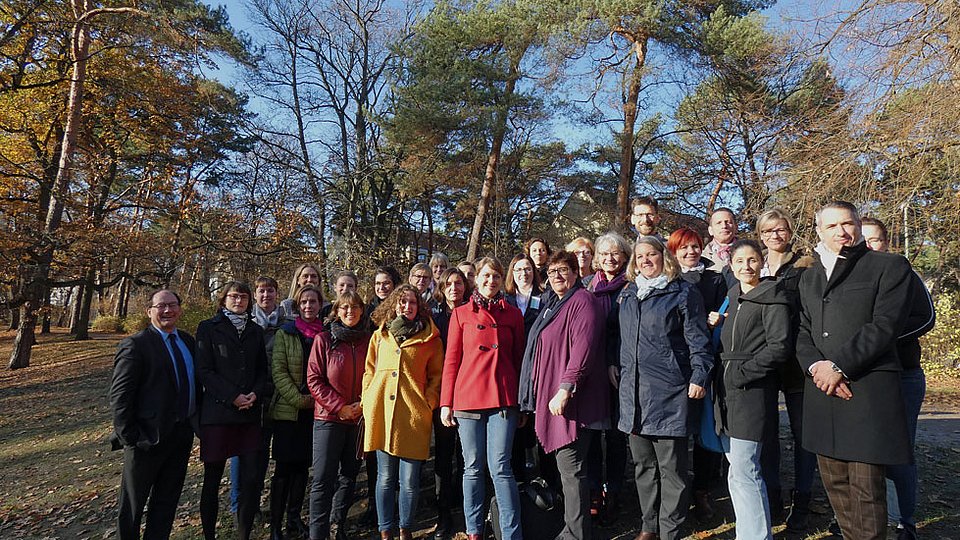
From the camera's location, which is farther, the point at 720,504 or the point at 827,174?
the point at 827,174

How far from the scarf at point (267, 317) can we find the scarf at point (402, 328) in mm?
1182

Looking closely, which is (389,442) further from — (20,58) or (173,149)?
(173,149)

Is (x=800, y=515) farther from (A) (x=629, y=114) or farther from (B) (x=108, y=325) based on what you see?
(B) (x=108, y=325)

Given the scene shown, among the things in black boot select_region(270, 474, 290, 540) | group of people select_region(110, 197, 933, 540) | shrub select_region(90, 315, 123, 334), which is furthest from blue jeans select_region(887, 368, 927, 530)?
shrub select_region(90, 315, 123, 334)

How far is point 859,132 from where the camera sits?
21.8ft

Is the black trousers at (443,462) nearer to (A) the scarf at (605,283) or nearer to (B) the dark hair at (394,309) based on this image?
(B) the dark hair at (394,309)

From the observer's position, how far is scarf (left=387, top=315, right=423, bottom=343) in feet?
12.0

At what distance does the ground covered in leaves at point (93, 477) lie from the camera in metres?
3.82

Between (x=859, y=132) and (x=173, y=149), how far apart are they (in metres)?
21.2

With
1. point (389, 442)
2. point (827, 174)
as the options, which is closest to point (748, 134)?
point (827, 174)

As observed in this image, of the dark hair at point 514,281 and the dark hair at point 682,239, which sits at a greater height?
the dark hair at point 682,239

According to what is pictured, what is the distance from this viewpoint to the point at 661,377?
10.2ft

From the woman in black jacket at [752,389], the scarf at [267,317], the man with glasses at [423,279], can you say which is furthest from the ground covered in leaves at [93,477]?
the man with glasses at [423,279]

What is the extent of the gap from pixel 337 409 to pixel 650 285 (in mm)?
2332
